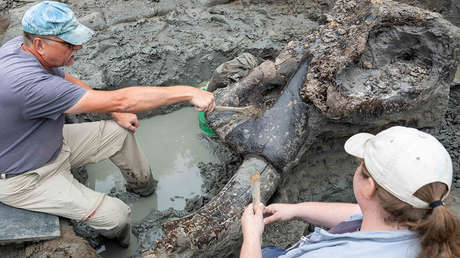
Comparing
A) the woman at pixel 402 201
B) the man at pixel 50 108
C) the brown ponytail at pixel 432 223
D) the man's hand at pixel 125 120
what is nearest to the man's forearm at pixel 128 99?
the man at pixel 50 108

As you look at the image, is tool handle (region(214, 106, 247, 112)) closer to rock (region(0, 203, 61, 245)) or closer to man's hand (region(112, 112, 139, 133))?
man's hand (region(112, 112, 139, 133))

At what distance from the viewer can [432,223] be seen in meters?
1.17

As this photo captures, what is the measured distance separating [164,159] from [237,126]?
986 mm

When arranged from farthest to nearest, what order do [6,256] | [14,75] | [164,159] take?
[164,159] → [6,256] → [14,75]

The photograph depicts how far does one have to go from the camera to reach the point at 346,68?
2.53 metres

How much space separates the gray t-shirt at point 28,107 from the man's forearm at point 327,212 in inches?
Answer: 50.9

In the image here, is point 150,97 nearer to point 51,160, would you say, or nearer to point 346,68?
point 51,160

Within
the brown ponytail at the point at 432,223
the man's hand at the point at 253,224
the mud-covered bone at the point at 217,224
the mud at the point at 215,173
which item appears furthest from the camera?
the mud at the point at 215,173

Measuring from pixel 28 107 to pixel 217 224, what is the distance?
120cm

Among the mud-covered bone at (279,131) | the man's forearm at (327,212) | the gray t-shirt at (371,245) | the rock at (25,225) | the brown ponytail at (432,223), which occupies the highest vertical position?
the brown ponytail at (432,223)

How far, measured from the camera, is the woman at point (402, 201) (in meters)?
1.19

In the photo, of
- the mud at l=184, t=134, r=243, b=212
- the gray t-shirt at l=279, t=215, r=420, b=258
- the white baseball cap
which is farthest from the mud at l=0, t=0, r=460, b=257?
the white baseball cap

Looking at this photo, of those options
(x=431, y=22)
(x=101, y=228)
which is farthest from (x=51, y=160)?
(x=431, y=22)

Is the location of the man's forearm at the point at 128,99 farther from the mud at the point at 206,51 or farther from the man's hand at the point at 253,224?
the mud at the point at 206,51
